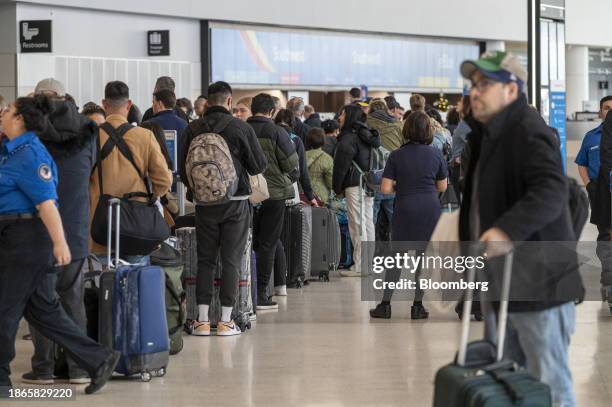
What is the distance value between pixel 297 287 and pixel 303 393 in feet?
16.4

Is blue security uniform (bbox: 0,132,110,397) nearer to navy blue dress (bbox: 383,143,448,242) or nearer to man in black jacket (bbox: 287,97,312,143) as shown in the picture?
navy blue dress (bbox: 383,143,448,242)

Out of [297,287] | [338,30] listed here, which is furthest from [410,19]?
[297,287]

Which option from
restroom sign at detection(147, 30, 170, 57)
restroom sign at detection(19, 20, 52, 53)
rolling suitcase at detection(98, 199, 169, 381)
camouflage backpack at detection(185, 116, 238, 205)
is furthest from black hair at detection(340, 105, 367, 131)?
restroom sign at detection(147, 30, 170, 57)

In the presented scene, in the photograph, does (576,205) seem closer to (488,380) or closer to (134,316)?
(488,380)

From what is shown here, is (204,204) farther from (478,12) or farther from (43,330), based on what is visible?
(478,12)

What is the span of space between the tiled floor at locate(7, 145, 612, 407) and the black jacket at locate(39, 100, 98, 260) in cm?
91

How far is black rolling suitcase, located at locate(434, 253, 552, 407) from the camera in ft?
12.4

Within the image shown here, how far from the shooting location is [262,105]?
9906mm

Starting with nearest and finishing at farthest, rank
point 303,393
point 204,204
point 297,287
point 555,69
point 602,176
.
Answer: point 303,393, point 204,204, point 602,176, point 297,287, point 555,69

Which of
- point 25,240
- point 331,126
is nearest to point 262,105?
point 25,240

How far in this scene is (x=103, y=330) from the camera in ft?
23.0

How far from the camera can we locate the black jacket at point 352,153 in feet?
39.1

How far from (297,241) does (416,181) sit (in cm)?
263

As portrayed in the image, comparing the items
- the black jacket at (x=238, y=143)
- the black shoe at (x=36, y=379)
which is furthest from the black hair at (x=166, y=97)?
the black shoe at (x=36, y=379)
